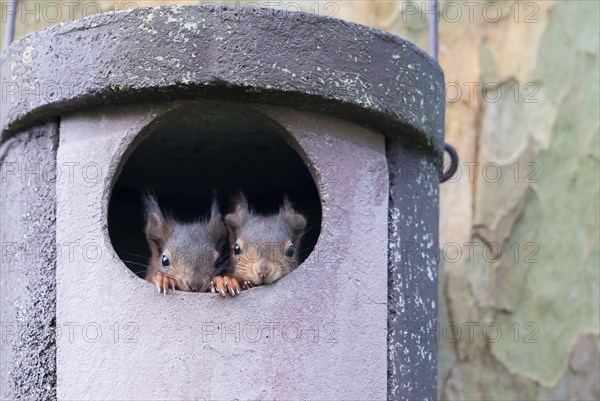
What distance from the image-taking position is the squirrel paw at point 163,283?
2990 mm

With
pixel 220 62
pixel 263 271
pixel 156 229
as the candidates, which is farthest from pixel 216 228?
pixel 220 62

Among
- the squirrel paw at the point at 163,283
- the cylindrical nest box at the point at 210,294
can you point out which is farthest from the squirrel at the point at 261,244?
the cylindrical nest box at the point at 210,294

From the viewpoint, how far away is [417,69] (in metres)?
3.25

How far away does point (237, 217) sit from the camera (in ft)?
12.1

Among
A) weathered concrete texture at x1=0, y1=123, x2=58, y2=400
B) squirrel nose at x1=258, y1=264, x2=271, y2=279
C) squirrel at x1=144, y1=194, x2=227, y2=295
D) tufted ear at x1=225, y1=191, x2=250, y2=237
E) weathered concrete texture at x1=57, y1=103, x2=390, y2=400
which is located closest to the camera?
weathered concrete texture at x1=57, y1=103, x2=390, y2=400

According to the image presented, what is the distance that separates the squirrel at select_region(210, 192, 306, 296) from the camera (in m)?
3.28

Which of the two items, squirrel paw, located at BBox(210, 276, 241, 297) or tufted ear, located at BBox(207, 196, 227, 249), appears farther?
tufted ear, located at BBox(207, 196, 227, 249)

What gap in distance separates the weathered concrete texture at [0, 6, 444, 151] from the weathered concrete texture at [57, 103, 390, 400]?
0.08 meters

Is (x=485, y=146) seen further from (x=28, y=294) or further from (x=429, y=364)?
(x=28, y=294)

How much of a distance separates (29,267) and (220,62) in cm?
75

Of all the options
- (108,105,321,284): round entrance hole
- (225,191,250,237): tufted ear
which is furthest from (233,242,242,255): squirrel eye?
(108,105,321,284): round entrance hole

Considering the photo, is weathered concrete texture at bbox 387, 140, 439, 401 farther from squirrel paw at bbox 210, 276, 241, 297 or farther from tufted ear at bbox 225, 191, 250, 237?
tufted ear at bbox 225, 191, 250, 237

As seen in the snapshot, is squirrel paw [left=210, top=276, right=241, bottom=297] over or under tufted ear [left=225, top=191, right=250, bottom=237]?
under

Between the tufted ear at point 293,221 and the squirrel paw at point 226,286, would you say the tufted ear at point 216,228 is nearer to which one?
the tufted ear at point 293,221
